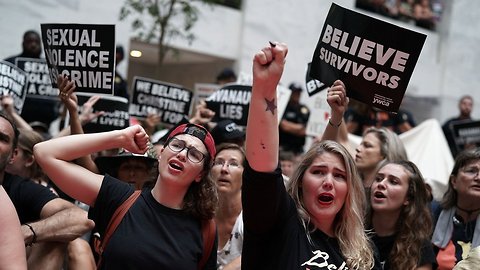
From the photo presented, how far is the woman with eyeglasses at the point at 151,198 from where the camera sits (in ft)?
12.8

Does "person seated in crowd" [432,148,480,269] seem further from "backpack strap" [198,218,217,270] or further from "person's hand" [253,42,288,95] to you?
"person's hand" [253,42,288,95]

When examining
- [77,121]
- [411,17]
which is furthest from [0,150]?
[411,17]

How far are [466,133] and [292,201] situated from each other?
7027 millimetres

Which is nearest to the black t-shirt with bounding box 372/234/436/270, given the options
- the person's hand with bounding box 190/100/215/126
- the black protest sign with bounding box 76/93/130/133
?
the person's hand with bounding box 190/100/215/126

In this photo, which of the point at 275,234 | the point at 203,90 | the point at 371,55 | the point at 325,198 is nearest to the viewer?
the point at 275,234

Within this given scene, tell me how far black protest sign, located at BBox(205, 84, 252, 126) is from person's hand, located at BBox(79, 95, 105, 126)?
5.46ft

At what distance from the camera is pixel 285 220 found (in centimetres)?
344

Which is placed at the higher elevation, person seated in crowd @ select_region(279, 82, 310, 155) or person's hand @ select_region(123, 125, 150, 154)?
person's hand @ select_region(123, 125, 150, 154)

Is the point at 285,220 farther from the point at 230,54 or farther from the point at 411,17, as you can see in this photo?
the point at 411,17

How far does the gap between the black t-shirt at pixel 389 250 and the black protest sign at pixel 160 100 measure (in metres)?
3.85

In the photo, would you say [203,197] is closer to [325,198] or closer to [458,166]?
[325,198]

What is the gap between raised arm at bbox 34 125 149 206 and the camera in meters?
4.04

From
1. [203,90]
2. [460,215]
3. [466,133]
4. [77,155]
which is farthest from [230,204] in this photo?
[466,133]

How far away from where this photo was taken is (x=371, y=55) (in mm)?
5211
